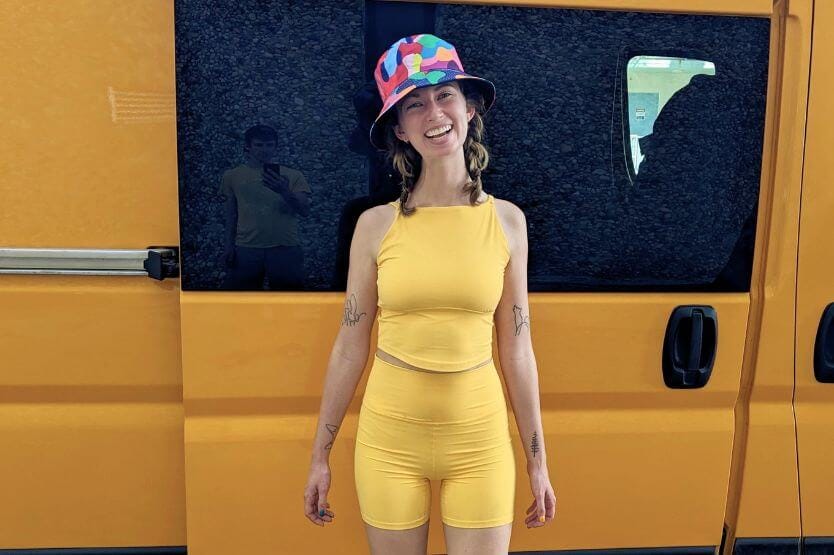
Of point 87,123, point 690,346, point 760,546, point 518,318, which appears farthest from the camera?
point 760,546

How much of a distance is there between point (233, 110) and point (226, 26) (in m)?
0.19

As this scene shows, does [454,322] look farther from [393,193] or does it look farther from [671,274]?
[671,274]

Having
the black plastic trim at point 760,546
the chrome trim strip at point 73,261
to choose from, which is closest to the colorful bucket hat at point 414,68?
the chrome trim strip at point 73,261

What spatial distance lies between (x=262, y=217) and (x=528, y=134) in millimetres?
679

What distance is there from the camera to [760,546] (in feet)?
6.13

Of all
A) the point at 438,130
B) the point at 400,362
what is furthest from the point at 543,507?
the point at 438,130

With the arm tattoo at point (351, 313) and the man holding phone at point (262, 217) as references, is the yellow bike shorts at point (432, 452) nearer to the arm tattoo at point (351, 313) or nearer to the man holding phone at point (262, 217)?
the arm tattoo at point (351, 313)

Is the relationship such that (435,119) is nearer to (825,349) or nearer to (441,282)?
(441,282)

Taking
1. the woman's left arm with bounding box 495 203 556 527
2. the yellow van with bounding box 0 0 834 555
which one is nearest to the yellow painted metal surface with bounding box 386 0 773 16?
the yellow van with bounding box 0 0 834 555

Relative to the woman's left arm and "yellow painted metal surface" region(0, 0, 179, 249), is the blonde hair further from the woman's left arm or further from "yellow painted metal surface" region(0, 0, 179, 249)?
"yellow painted metal surface" region(0, 0, 179, 249)

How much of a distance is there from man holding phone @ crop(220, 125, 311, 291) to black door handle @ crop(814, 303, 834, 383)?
1.34 metres

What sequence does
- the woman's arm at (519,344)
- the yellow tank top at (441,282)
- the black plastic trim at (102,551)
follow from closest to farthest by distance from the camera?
the yellow tank top at (441,282), the woman's arm at (519,344), the black plastic trim at (102,551)

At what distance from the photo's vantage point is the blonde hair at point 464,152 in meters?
1.53

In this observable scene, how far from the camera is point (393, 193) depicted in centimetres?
168
